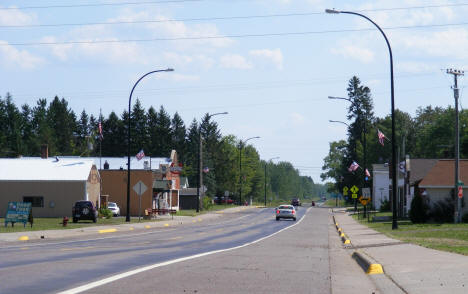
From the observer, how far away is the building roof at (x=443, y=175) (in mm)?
47562

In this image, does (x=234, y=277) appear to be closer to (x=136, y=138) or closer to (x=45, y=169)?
(x=45, y=169)

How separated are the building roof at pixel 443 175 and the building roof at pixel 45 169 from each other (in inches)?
1106

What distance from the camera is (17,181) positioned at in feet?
196

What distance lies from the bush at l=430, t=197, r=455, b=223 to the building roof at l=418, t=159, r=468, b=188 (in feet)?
4.23

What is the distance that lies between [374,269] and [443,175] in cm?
3432

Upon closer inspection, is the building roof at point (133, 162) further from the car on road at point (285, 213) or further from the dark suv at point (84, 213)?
the dark suv at point (84, 213)

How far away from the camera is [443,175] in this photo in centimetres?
4866

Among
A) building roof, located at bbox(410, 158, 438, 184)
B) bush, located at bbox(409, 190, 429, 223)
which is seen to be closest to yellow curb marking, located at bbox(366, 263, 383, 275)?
bush, located at bbox(409, 190, 429, 223)

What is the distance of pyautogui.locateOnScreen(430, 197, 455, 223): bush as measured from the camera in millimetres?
46219

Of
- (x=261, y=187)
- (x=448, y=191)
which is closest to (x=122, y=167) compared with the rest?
(x=448, y=191)

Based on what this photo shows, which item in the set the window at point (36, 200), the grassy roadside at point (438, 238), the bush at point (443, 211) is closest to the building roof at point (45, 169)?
the window at point (36, 200)

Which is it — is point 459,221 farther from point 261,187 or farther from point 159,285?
point 261,187

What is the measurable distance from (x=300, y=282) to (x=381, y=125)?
413 ft

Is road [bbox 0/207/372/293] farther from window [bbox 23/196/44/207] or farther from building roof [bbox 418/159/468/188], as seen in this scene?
window [bbox 23/196/44/207]
